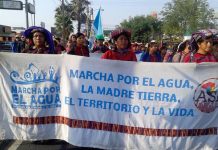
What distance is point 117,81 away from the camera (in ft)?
15.4

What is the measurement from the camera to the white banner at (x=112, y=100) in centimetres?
460

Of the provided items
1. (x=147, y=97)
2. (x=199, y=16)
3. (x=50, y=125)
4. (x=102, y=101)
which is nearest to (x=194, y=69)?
(x=147, y=97)

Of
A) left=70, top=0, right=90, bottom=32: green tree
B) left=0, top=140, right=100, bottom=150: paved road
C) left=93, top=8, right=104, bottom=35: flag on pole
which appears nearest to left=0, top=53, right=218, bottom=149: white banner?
left=0, top=140, right=100, bottom=150: paved road

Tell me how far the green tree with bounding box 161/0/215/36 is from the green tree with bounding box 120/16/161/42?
21725 millimetres

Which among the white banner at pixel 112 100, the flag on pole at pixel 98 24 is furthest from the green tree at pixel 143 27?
the white banner at pixel 112 100

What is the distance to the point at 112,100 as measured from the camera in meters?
4.72

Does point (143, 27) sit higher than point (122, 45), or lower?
higher

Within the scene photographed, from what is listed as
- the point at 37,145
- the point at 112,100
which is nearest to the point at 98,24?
the point at 37,145

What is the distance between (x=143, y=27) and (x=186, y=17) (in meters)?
30.6

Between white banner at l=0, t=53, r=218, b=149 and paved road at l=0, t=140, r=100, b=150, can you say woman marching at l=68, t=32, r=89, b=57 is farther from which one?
white banner at l=0, t=53, r=218, b=149

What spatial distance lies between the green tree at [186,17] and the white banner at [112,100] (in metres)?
→ 47.8

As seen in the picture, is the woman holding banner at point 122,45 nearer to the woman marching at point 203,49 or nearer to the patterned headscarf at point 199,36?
the woman marching at point 203,49

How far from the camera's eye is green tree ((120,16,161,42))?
8512cm

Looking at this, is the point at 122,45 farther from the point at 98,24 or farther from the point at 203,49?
the point at 98,24
